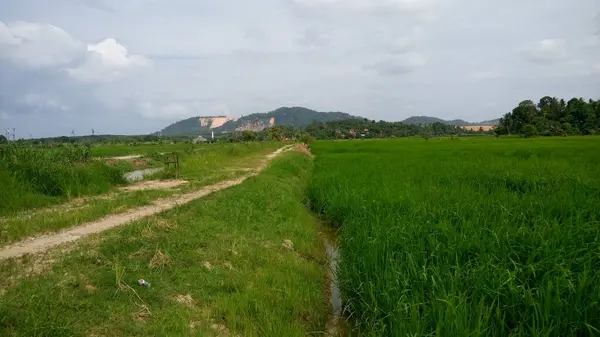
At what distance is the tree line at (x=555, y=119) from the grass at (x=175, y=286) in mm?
54866

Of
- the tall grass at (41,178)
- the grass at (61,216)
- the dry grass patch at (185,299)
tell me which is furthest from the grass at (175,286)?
the tall grass at (41,178)

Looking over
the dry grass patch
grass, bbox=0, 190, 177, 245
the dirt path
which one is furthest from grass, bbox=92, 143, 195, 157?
the dry grass patch

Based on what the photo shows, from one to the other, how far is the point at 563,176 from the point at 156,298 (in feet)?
35.1

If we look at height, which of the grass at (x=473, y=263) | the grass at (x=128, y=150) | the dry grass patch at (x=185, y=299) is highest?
the grass at (x=128, y=150)

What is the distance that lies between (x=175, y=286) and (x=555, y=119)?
6697cm

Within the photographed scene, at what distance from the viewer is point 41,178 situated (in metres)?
10.3

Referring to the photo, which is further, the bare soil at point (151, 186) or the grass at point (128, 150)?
the grass at point (128, 150)

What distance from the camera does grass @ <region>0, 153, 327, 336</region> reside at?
148 inches

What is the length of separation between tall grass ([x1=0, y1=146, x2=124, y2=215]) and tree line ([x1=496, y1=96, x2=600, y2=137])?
179ft

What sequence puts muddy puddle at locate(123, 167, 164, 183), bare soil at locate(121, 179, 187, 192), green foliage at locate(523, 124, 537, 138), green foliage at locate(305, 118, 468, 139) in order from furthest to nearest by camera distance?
green foliage at locate(305, 118, 468, 139) < green foliage at locate(523, 124, 537, 138) < muddy puddle at locate(123, 167, 164, 183) < bare soil at locate(121, 179, 187, 192)

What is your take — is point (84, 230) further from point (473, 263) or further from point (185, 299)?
point (473, 263)

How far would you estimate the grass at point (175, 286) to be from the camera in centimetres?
375

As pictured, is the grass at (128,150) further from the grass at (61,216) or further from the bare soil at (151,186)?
the grass at (61,216)

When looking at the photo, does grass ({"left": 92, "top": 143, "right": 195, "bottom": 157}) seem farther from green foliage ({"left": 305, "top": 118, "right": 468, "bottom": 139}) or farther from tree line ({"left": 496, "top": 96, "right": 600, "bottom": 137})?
green foliage ({"left": 305, "top": 118, "right": 468, "bottom": 139})
